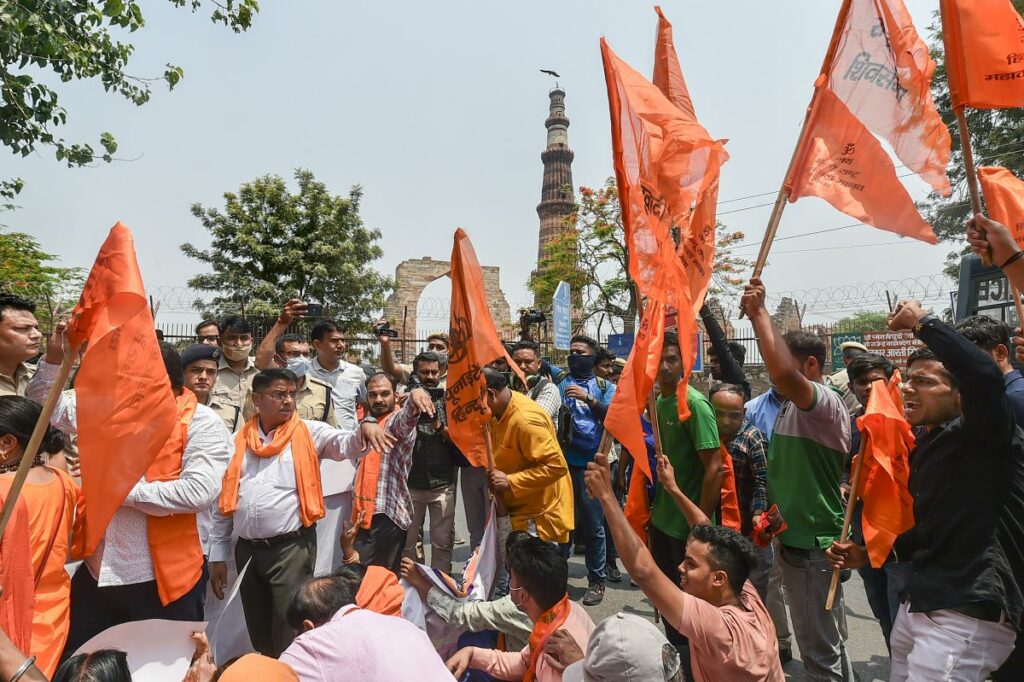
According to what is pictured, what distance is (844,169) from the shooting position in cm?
293

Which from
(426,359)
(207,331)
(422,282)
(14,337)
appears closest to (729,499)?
(426,359)

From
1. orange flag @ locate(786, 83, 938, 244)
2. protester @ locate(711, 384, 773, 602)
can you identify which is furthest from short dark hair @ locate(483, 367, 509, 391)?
orange flag @ locate(786, 83, 938, 244)

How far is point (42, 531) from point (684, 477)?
2702mm

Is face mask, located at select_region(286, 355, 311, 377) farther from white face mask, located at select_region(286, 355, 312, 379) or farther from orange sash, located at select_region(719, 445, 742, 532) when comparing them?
orange sash, located at select_region(719, 445, 742, 532)

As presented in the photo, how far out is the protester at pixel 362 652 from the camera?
2.03m

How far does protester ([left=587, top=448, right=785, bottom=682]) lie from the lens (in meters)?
2.06

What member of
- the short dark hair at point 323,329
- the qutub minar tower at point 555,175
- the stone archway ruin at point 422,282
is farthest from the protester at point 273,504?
the qutub minar tower at point 555,175

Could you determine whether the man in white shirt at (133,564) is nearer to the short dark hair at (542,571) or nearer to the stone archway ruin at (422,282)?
the short dark hair at (542,571)

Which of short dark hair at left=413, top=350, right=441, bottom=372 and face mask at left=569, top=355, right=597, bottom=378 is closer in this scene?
short dark hair at left=413, top=350, right=441, bottom=372

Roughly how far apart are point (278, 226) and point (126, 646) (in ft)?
54.8

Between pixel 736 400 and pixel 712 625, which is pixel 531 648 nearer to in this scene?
pixel 712 625

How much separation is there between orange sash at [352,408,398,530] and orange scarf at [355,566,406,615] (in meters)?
1.33

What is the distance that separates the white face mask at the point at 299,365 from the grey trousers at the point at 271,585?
64.9 inches

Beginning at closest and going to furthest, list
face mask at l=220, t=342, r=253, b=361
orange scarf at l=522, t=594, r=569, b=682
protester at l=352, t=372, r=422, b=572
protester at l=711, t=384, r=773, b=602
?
orange scarf at l=522, t=594, r=569, b=682
protester at l=711, t=384, r=773, b=602
protester at l=352, t=372, r=422, b=572
face mask at l=220, t=342, r=253, b=361
